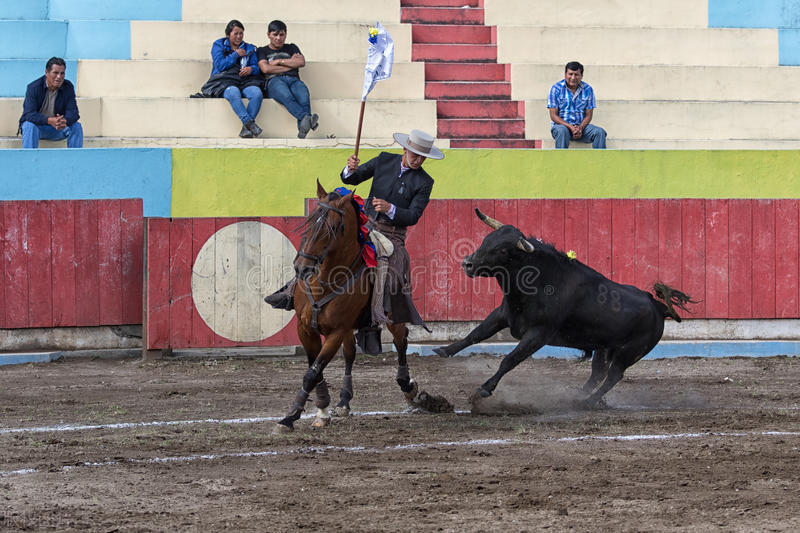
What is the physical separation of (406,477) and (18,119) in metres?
10.4

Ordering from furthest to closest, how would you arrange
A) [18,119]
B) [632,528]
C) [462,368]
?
[18,119] → [462,368] → [632,528]

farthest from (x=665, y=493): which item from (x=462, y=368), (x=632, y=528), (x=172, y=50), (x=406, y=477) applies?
(x=172, y=50)

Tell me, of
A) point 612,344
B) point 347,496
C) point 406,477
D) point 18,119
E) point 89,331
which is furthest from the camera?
point 18,119

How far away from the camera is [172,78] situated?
15.5 metres

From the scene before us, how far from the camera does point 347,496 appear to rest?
5758mm

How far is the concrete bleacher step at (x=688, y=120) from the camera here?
15781 mm

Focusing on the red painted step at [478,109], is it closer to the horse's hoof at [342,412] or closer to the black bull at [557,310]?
the black bull at [557,310]

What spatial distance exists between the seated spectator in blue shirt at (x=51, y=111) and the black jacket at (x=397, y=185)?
642cm

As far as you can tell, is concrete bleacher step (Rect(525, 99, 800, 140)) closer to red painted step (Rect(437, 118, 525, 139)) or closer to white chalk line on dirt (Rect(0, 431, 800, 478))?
red painted step (Rect(437, 118, 525, 139))

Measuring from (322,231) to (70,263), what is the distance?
21.0 ft

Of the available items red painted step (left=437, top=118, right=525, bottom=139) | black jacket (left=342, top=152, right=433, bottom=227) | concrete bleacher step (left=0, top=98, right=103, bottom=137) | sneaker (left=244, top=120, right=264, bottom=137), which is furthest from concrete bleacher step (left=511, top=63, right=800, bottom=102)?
black jacket (left=342, top=152, right=433, bottom=227)

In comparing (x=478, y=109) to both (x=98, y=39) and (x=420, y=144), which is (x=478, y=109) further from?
(x=420, y=144)

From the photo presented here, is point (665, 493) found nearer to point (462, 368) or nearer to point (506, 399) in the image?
point (506, 399)

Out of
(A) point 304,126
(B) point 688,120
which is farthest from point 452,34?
(A) point 304,126
